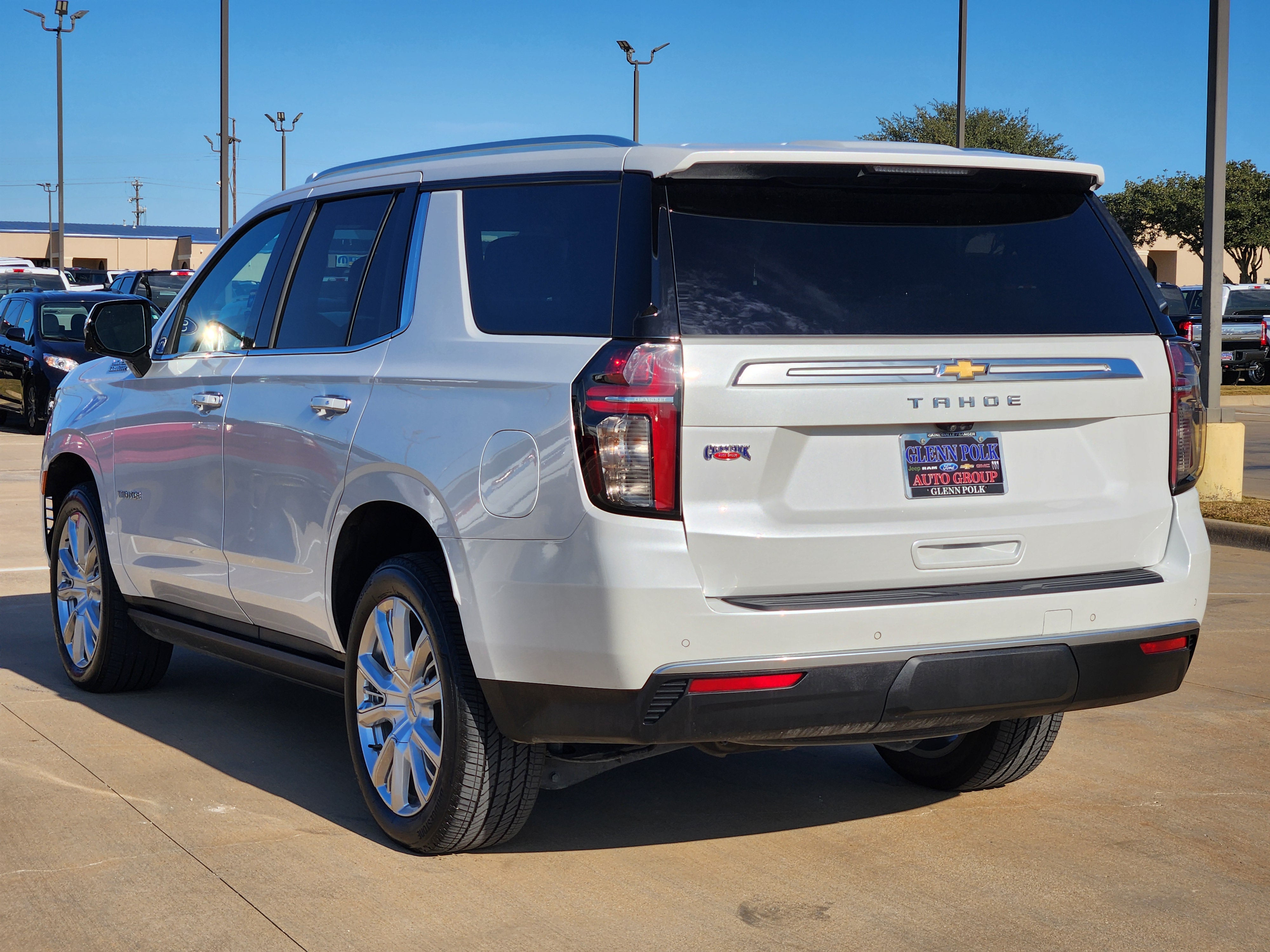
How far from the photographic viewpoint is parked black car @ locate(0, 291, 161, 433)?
20.5m

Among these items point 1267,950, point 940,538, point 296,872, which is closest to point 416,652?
point 296,872

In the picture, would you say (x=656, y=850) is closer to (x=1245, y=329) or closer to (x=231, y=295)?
(x=231, y=295)

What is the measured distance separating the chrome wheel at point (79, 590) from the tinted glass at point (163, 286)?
851 inches

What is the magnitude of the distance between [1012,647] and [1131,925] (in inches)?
29.9

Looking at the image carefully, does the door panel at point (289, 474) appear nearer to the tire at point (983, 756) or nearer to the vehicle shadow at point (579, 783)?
the vehicle shadow at point (579, 783)

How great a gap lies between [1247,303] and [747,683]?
3104 cm

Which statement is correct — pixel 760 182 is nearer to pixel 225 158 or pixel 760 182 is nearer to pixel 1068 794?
pixel 1068 794

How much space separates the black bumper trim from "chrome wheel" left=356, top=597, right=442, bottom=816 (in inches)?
40.0

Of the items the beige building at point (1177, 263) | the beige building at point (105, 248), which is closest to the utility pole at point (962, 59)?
the beige building at point (1177, 263)

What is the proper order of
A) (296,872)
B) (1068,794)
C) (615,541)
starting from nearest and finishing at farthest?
1. (615,541)
2. (296,872)
3. (1068,794)

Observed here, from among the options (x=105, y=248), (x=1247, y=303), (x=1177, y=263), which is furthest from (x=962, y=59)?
(x=105, y=248)

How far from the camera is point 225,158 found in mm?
26672

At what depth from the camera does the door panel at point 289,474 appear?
15.3 feet

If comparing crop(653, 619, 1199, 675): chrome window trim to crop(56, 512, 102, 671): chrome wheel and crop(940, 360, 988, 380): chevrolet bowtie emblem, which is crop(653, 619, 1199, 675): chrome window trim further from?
crop(56, 512, 102, 671): chrome wheel
